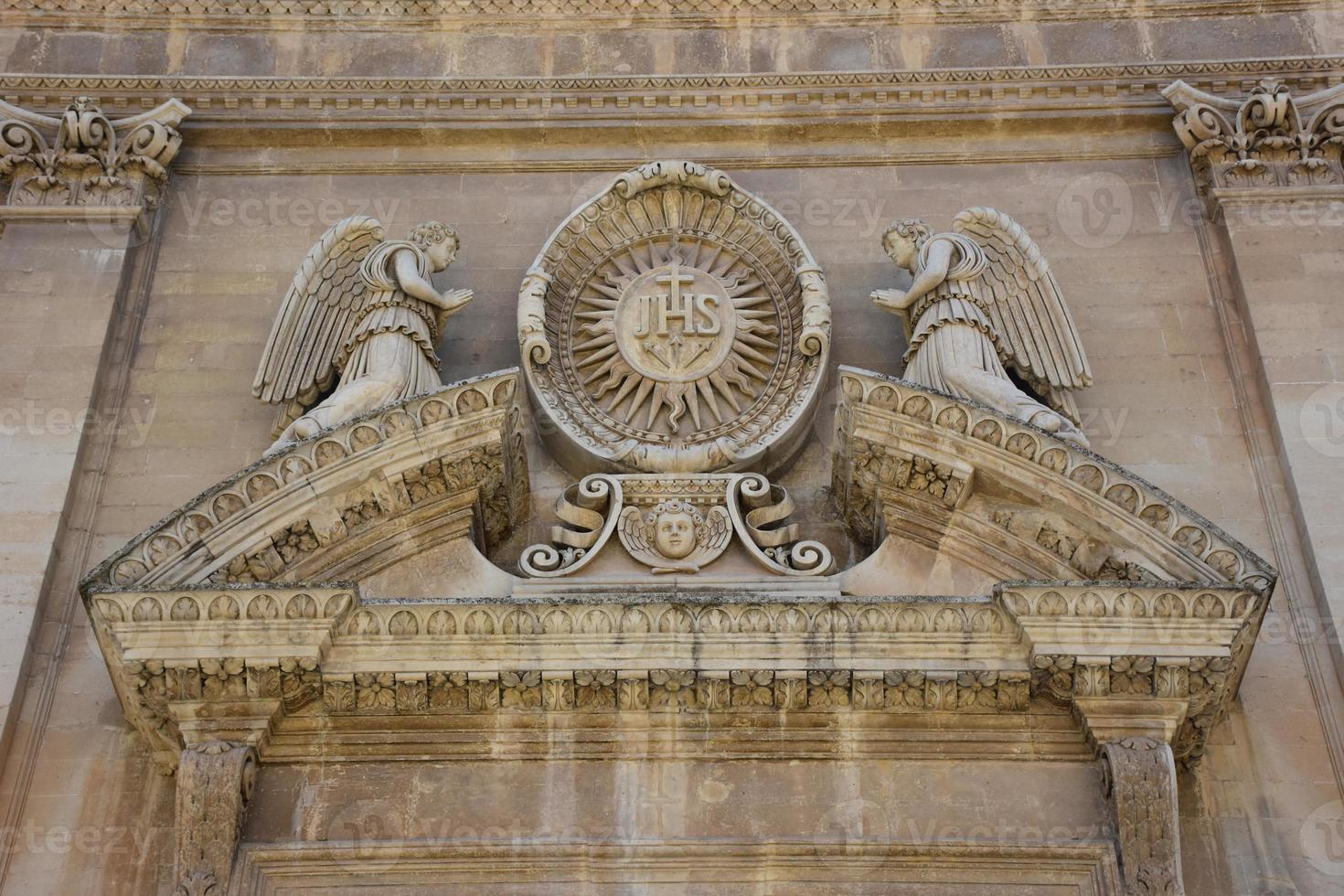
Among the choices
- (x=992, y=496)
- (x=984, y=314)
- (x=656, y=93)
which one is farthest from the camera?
(x=656, y=93)

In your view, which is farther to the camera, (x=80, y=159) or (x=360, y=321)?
(x=80, y=159)

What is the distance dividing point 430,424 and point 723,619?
2289 mm

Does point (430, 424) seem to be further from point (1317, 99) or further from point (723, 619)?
point (1317, 99)

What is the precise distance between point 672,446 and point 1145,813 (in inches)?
154

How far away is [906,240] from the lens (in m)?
13.7

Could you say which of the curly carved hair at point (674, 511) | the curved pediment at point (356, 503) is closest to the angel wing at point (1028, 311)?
the curly carved hair at point (674, 511)

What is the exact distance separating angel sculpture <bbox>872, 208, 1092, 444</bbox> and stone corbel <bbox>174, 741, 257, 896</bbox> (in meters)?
4.86

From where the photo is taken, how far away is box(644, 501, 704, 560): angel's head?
1220cm

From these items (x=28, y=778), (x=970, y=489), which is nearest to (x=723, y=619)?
(x=970, y=489)

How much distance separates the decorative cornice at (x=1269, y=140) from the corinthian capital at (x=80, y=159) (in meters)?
7.59

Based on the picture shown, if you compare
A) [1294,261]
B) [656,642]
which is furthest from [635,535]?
[1294,261]

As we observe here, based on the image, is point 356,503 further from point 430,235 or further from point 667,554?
point 430,235

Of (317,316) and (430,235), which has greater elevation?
(430,235)

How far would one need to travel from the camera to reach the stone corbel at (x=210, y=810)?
10547 millimetres
